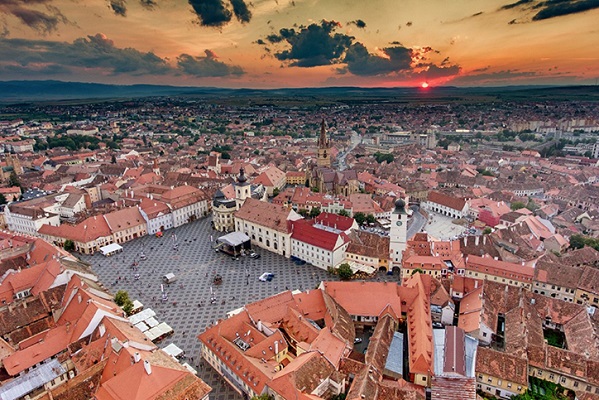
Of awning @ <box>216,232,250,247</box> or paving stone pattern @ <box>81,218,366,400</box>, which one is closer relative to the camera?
paving stone pattern @ <box>81,218,366,400</box>

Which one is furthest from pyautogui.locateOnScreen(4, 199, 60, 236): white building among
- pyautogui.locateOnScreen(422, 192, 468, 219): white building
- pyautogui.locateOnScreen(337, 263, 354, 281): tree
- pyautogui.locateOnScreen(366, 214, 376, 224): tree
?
pyautogui.locateOnScreen(422, 192, 468, 219): white building

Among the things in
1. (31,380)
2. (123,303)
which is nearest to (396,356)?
(123,303)

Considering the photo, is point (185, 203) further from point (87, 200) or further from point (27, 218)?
point (27, 218)

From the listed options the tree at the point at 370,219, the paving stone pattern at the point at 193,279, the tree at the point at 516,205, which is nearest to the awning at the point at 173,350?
the paving stone pattern at the point at 193,279

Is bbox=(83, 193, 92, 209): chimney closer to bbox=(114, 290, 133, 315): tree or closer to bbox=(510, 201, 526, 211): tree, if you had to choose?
bbox=(114, 290, 133, 315): tree

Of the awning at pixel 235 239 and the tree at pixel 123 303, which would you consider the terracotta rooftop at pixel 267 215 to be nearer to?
the awning at pixel 235 239
